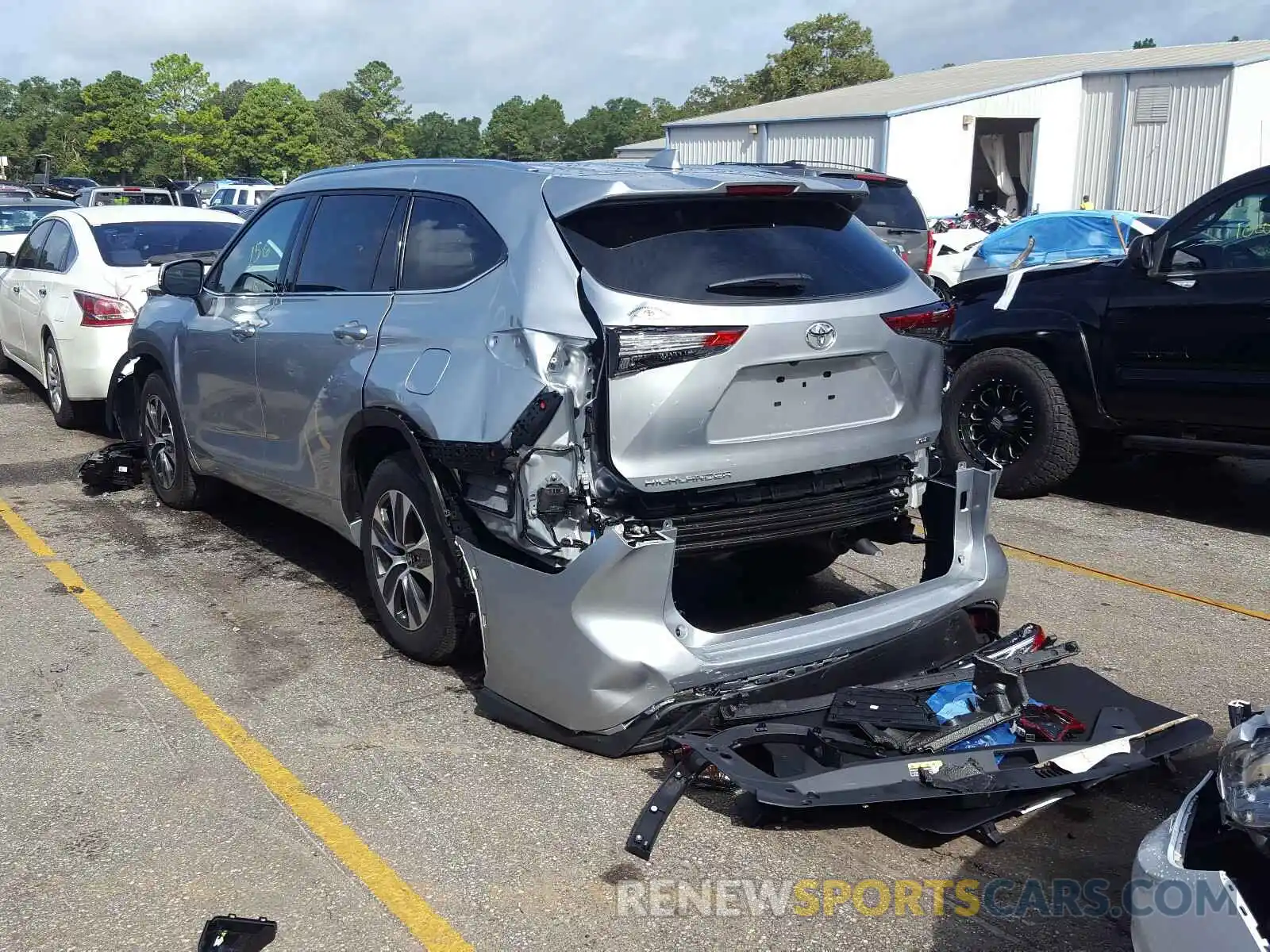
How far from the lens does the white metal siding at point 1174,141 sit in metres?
28.4

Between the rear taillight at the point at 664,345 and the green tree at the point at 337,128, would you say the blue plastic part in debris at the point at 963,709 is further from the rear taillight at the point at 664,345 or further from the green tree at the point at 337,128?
the green tree at the point at 337,128

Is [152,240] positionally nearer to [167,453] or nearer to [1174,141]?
[167,453]

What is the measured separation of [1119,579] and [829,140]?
27130 millimetres

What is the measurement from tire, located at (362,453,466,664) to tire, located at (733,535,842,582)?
4.63 feet

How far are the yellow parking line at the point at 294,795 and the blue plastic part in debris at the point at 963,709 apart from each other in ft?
5.28

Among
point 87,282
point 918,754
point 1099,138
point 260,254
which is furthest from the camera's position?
point 1099,138

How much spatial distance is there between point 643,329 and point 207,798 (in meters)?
2.01

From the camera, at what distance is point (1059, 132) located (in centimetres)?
3206

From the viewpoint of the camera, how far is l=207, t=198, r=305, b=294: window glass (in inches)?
224

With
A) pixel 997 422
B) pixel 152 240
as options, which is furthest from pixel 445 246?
pixel 152 240

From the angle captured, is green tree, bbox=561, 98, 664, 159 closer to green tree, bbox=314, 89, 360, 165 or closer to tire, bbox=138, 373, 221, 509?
green tree, bbox=314, 89, 360, 165

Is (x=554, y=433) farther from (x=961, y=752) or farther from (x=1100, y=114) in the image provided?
(x=1100, y=114)

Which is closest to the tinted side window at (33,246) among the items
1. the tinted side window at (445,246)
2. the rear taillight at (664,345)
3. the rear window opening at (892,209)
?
the tinted side window at (445,246)

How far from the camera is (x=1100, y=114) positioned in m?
31.5
